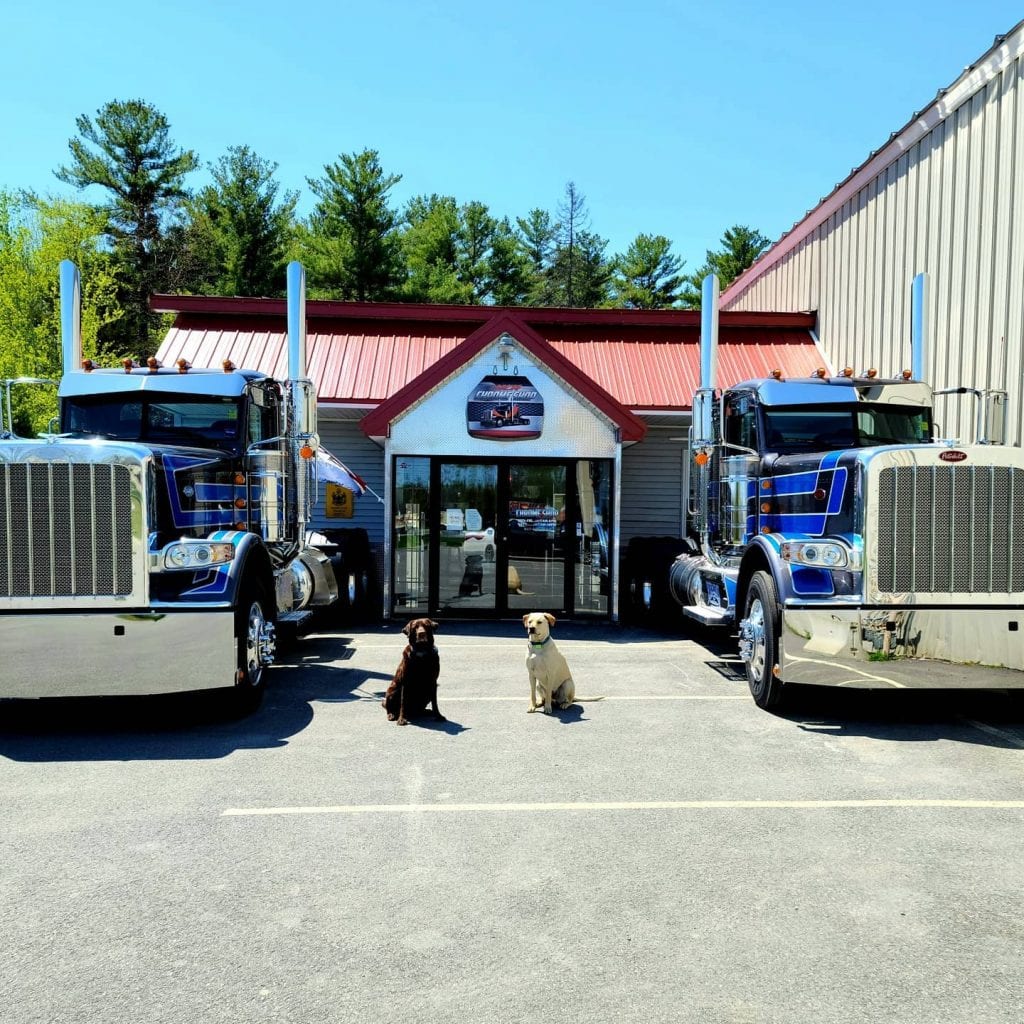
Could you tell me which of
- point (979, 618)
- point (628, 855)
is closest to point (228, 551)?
point (628, 855)

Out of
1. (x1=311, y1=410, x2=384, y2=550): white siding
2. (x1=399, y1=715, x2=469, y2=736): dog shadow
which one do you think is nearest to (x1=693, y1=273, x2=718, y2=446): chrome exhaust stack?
(x1=399, y1=715, x2=469, y2=736): dog shadow

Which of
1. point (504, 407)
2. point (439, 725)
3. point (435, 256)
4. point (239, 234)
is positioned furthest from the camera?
point (435, 256)

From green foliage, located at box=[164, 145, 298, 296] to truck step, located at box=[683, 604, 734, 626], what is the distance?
108 ft

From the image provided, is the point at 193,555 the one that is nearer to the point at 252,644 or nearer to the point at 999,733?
the point at 252,644

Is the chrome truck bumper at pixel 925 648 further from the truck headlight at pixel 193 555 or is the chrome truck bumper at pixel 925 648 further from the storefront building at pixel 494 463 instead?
the storefront building at pixel 494 463

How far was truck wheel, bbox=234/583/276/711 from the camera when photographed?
24.0ft

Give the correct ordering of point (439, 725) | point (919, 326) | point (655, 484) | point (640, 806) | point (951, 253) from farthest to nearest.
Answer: point (655, 484)
point (951, 253)
point (919, 326)
point (439, 725)
point (640, 806)

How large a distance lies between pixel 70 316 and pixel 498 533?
5868mm

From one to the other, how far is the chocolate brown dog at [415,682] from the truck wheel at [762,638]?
8.58 ft

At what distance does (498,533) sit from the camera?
12.9m

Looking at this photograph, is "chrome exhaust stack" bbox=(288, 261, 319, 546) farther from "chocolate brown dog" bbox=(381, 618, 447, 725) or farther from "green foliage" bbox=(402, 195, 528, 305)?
"green foliage" bbox=(402, 195, 528, 305)

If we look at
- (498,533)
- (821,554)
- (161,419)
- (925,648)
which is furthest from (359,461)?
(925,648)

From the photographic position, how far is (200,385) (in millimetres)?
8992

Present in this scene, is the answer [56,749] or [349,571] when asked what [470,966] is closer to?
[56,749]
